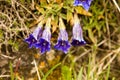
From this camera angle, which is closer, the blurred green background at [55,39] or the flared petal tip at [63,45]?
the flared petal tip at [63,45]

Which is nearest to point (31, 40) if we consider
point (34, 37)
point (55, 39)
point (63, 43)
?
point (34, 37)

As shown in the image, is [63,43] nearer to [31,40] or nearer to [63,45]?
[63,45]

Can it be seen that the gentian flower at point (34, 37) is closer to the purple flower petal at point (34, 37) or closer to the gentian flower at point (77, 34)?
the purple flower petal at point (34, 37)

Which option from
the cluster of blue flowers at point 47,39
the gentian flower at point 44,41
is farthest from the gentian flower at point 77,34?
the gentian flower at point 44,41

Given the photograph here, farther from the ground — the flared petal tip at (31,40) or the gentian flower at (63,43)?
the flared petal tip at (31,40)

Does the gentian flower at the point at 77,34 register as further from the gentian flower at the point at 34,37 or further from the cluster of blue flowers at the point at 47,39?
the gentian flower at the point at 34,37

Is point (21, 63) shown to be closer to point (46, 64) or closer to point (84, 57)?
point (46, 64)

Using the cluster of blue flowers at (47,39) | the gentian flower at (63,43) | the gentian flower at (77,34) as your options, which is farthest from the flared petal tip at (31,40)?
the gentian flower at (77,34)

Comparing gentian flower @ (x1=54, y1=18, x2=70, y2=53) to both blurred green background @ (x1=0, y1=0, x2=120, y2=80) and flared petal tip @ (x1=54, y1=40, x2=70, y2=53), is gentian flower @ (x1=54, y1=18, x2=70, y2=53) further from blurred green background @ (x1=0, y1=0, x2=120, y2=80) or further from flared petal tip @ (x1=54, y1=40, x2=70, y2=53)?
blurred green background @ (x1=0, y1=0, x2=120, y2=80)

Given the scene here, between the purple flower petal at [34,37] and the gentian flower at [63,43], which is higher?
the purple flower petal at [34,37]

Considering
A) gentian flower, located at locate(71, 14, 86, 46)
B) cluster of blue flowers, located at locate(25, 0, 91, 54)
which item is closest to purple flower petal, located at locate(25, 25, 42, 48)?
cluster of blue flowers, located at locate(25, 0, 91, 54)

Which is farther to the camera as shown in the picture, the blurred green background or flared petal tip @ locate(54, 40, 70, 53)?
the blurred green background

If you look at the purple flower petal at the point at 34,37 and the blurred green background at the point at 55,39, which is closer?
the purple flower petal at the point at 34,37

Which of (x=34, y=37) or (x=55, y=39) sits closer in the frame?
(x=34, y=37)
